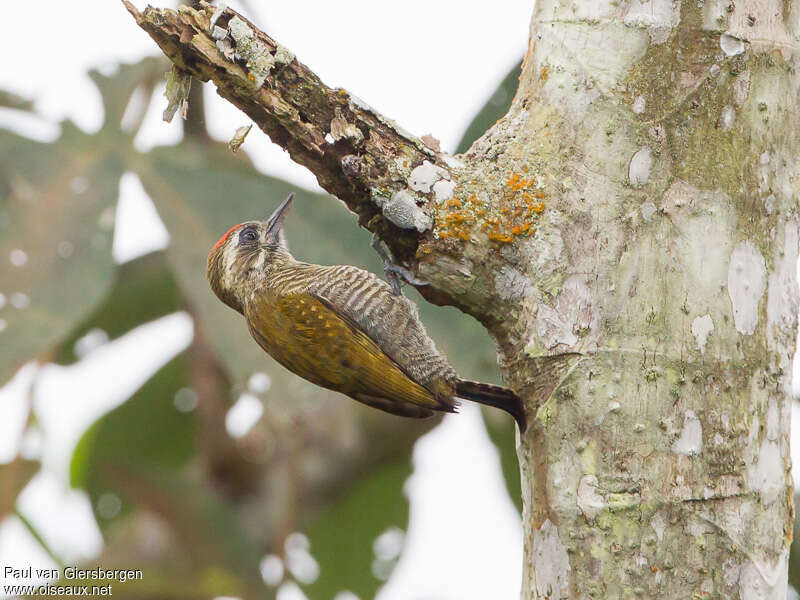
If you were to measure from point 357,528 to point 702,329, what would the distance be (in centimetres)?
307

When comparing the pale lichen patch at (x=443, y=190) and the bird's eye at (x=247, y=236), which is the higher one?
the pale lichen patch at (x=443, y=190)

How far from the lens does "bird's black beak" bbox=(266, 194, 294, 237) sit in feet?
12.0

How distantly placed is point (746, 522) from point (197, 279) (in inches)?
84.8

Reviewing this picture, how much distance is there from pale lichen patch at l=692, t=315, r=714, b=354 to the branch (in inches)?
22.8

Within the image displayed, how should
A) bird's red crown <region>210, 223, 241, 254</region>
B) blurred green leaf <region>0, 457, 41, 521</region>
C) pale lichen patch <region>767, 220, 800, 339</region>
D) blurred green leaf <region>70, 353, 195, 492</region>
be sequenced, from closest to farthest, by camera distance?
pale lichen patch <region>767, 220, 800, 339</region>
bird's red crown <region>210, 223, 241, 254</region>
blurred green leaf <region>0, 457, 41, 521</region>
blurred green leaf <region>70, 353, 195, 492</region>

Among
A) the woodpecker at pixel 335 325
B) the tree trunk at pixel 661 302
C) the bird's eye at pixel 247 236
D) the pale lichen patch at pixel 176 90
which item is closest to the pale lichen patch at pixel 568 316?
the tree trunk at pixel 661 302

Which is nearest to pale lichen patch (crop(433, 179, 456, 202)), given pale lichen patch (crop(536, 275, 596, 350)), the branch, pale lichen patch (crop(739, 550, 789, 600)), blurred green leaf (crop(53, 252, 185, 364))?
the branch

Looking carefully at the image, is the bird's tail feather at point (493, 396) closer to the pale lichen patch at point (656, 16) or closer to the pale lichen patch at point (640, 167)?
the pale lichen patch at point (640, 167)

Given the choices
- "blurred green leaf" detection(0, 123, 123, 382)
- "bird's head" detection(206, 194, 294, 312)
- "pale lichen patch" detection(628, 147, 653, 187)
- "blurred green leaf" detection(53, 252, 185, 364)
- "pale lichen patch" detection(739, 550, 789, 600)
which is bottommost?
"blurred green leaf" detection(53, 252, 185, 364)

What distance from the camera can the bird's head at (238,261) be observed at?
3465 mm

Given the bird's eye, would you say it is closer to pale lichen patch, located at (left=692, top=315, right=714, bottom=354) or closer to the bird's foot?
the bird's foot

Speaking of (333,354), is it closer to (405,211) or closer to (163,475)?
(405,211)

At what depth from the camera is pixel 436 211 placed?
2.12m

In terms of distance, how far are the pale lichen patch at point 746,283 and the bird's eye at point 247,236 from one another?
201 cm
